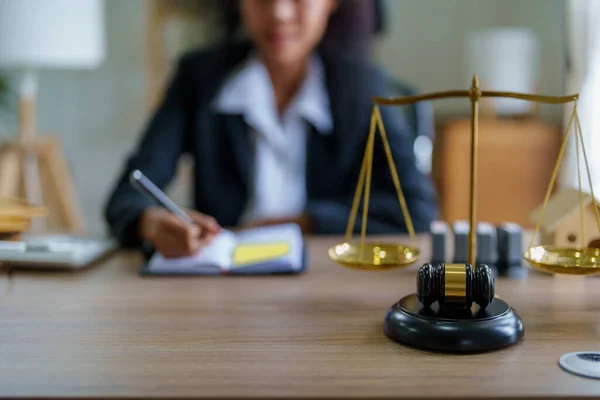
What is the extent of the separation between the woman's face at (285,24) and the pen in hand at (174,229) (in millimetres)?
646

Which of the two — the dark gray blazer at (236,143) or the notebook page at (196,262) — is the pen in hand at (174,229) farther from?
the dark gray blazer at (236,143)

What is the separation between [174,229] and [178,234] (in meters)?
0.01

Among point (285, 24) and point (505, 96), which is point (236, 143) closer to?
point (285, 24)

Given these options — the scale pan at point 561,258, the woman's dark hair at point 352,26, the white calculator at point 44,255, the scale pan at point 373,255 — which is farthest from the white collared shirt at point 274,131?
the scale pan at point 561,258

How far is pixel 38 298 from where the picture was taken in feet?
3.05

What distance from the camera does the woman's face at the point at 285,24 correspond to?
163 cm

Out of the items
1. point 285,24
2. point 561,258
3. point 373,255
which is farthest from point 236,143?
point 561,258

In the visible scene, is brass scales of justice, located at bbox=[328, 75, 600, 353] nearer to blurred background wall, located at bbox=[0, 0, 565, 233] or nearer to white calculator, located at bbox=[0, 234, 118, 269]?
white calculator, located at bbox=[0, 234, 118, 269]

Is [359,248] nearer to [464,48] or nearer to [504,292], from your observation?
[504,292]

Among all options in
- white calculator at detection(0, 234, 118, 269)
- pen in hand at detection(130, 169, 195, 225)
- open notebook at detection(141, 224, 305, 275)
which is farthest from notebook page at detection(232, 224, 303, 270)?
white calculator at detection(0, 234, 118, 269)

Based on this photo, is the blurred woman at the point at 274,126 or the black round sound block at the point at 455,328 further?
the blurred woman at the point at 274,126

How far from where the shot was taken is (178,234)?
1.11 metres

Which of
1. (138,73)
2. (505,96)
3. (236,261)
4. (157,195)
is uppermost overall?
(138,73)

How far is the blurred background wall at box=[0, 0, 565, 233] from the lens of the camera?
3.34 m
